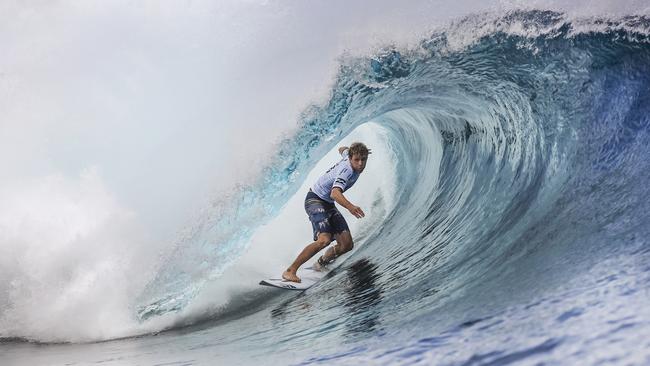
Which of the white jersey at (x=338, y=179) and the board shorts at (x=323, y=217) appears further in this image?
the board shorts at (x=323, y=217)

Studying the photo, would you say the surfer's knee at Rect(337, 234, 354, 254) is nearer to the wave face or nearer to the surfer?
the surfer

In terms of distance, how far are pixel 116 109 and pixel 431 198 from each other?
390cm

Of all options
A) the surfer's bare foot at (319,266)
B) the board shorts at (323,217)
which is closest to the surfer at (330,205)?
the board shorts at (323,217)

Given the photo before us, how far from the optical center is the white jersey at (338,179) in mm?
4828

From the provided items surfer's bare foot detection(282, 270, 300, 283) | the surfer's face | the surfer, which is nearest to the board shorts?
the surfer

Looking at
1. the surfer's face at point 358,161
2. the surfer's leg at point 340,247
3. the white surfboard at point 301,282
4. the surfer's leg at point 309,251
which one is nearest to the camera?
the surfer's face at point 358,161

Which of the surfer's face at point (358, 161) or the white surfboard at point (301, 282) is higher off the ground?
the surfer's face at point (358, 161)

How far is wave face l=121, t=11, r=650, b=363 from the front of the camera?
296cm

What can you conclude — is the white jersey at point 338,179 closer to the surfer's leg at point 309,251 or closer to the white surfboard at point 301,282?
the surfer's leg at point 309,251

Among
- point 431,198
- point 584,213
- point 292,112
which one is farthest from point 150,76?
point 584,213

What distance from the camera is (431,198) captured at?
6.88 metres

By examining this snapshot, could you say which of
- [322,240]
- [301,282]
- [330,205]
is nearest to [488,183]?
[330,205]

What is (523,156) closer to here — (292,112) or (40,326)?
(292,112)

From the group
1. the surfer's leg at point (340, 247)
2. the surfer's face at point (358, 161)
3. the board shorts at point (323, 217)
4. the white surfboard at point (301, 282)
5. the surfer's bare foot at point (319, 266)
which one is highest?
the surfer's face at point (358, 161)
